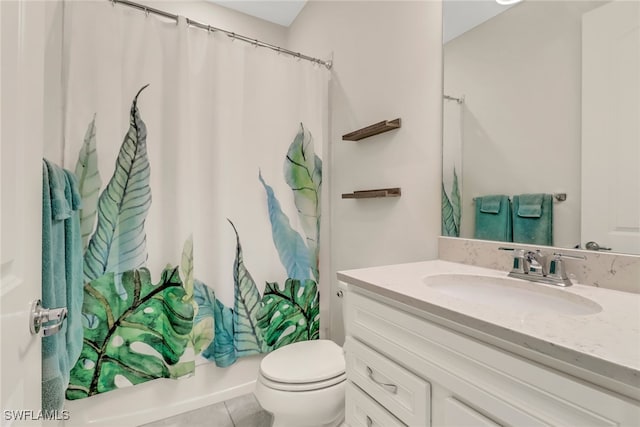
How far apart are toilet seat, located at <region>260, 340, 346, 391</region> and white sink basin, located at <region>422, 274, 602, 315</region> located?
25.2 inches

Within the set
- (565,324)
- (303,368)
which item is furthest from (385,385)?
(303,368)

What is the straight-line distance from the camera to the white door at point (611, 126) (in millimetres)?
800

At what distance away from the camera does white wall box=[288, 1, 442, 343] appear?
1312mm

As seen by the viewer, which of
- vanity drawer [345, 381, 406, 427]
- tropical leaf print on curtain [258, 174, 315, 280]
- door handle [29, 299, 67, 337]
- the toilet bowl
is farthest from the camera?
tropical leaf print on curtain [258, 174, 315, 280]

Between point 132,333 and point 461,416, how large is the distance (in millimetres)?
1492

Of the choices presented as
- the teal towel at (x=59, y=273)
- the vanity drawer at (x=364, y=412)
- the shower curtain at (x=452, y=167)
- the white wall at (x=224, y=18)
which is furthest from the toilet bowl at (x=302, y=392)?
the white wall at (x=224, y=18)

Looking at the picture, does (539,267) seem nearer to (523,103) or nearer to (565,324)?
(565,324)

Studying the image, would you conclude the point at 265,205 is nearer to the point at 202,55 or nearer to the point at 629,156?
the point at 202,55

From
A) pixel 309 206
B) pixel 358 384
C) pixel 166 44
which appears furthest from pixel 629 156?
pixel 166 44

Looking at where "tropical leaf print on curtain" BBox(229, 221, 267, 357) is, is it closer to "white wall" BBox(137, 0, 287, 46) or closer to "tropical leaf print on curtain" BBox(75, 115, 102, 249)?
"tropical leaf print on curtain" BBox(75, 115, 102, 249)

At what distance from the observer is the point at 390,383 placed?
800 millimetres

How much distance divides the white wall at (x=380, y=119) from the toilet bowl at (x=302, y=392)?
575mm

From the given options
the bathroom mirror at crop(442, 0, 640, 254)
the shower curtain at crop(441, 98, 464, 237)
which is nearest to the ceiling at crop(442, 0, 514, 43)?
the bathroom mirror at crop(442, 0, 640, 254)

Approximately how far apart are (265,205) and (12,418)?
4.36 feet
